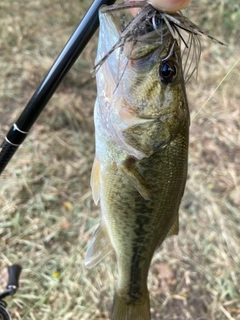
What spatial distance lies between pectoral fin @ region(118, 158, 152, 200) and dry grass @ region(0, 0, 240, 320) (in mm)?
1195

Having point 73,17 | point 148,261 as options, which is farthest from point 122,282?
point 73,17

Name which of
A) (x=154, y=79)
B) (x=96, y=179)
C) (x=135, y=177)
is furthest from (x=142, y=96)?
(x=96, y=179)

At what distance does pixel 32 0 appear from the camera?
3.58 m

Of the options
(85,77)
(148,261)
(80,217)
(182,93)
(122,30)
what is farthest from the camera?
(85,77)

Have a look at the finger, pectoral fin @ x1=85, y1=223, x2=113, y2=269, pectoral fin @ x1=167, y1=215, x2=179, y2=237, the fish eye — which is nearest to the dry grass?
pectoral fin @ x1=85, y1=223, x2=113, y2=269

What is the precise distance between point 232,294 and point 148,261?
3.92 feet

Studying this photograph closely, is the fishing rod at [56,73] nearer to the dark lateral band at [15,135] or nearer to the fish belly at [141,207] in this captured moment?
the dark lateral band at [15,135]

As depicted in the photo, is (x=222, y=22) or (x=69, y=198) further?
(x=222, y=22)

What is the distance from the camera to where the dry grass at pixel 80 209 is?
222 cm

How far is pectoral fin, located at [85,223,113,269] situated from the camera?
133 cm

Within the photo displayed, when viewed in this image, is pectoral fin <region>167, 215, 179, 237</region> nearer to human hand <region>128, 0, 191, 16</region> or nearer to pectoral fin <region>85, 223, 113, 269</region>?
pectoral fin <region>85, 223, 113, 269</region>

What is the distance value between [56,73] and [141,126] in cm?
33

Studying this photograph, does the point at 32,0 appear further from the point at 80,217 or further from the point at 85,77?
the point at 80,217

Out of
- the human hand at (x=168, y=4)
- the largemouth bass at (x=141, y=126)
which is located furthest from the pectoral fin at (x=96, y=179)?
the human hand at (x=168, y=4)
